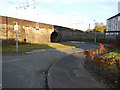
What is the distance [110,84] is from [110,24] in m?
80.0

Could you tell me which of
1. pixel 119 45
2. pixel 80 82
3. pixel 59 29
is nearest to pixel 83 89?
pixel 80 82

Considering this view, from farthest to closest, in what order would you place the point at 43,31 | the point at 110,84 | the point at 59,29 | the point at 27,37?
the point at 59,29, the point at 43,31, the point at 27,37, the point at 110,84

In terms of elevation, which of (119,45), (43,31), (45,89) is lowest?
(45,89)

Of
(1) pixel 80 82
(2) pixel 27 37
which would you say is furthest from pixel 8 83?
(2) pixel 27 37

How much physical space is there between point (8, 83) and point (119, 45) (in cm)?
1795

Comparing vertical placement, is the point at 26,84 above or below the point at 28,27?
below

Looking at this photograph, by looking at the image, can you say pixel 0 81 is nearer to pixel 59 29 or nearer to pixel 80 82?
pixel 80 82

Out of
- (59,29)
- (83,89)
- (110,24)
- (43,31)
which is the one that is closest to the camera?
(83,89)

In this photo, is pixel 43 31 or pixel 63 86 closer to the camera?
pixel 63 86

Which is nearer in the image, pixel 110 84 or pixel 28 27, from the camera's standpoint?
pixel 110 84

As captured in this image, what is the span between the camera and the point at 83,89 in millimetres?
4035

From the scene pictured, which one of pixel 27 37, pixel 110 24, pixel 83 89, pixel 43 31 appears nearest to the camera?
pixel 83 89

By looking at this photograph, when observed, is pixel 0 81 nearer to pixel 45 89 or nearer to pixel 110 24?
pixel 45 89

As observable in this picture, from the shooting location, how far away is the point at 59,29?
34.6m
